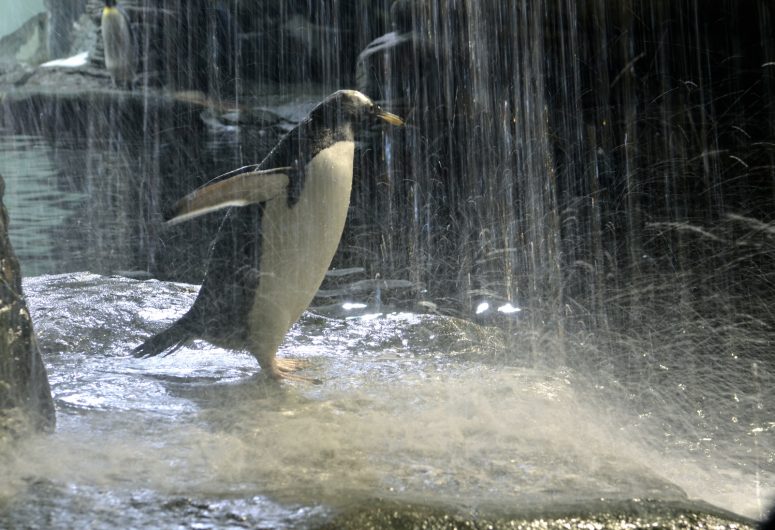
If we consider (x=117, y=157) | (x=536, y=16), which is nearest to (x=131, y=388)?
(x=536, y=16)

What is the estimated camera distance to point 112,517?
47.8 inches

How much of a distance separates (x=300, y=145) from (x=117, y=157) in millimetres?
7196

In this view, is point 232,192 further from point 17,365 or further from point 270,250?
point 17,365

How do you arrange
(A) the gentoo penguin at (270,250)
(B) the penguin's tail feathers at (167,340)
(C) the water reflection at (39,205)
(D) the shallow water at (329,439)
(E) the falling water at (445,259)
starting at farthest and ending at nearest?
1. (C) the water reflection at (39,205)
2. (B) the penguin's tail feathers at (167,340)
3. (A) the gentoo penguin at (270,250)
4. (E) the falling water at (445,259)
5. (D) the shallow water at (329,439)

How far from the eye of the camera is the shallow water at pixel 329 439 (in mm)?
1327

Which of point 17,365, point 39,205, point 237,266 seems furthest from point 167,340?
point 39,205

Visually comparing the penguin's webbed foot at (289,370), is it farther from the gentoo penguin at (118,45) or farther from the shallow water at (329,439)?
the gentoo penguin at (118,45)

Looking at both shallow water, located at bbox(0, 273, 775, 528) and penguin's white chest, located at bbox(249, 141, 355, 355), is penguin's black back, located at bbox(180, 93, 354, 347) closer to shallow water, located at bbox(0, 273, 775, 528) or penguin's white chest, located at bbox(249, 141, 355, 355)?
penguin's white chest, located at bbox(249, 141, 355, 355)

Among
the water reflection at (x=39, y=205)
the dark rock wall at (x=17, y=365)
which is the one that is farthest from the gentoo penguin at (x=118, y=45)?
the dark rock wall at (x=17, y=365)

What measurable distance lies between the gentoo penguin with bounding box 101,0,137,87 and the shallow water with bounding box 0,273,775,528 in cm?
787

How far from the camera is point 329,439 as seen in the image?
6.06 ft

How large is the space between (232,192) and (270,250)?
295 millimetres

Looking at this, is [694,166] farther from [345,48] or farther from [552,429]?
[345,48]

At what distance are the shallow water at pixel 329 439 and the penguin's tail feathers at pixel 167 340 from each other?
6 cm
